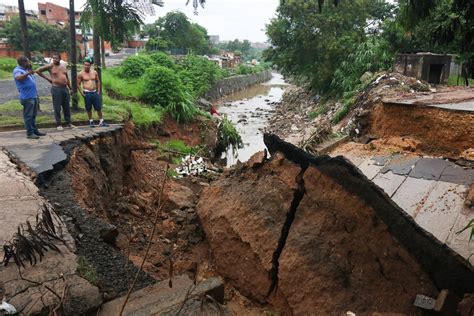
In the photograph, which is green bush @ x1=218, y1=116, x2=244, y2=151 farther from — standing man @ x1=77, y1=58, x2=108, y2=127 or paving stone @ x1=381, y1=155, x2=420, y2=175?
paving stone @ x1=381, y1=155, x2=420, y2=175

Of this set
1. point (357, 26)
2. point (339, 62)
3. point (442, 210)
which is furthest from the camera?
point (357, 26)

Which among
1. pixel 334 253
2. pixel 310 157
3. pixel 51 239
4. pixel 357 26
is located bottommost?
pixel 334 253

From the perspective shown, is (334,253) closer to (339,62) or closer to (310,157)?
(310,157)

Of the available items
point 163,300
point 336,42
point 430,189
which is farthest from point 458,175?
point 336,42

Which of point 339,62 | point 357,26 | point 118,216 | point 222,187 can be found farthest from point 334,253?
point 357,26

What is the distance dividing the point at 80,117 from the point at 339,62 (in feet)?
50.9

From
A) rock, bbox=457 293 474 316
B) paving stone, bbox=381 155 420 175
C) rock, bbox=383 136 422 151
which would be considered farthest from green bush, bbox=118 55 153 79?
rock, bbox=457 293 474 316

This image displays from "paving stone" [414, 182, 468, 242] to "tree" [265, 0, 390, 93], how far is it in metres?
15.3

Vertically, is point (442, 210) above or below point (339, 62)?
below

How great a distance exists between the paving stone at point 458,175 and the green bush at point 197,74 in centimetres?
1387

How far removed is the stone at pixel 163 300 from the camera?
8.61ft

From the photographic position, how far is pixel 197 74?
23.3m

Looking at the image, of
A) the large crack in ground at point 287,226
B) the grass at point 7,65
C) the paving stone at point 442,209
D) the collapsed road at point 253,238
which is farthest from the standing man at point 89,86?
the grass at point 7,65

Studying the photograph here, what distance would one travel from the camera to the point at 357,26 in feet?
71.4
